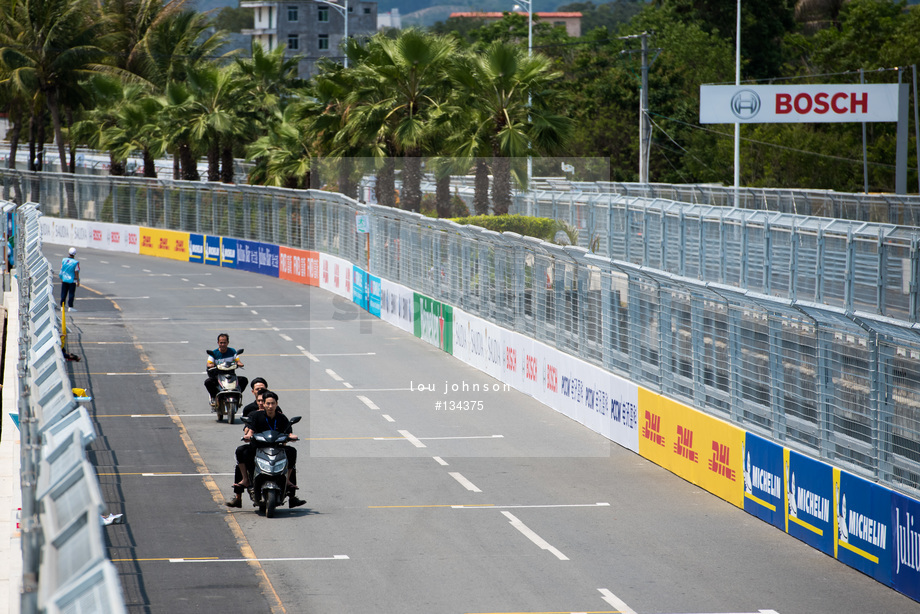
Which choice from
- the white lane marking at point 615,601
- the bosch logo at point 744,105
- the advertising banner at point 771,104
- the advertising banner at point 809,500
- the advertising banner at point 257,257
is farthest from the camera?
the bosch logo at point 744,105

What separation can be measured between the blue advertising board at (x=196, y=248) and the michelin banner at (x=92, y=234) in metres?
4.26

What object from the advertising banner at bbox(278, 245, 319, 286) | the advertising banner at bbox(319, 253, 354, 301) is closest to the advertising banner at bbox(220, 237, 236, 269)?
the advertising banner at bbox(278, 245, 319, 286)

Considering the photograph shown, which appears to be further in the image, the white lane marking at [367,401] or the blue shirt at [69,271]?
the blue shirt at [69,271]

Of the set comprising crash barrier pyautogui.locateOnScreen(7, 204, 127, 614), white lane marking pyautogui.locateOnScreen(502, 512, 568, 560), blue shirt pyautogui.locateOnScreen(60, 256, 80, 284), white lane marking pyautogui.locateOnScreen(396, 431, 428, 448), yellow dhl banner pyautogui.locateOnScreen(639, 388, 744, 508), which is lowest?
white lane marking pyautogui.locateOnScreen(396, 431, 428, 448)

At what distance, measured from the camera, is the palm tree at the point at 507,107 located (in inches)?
1390

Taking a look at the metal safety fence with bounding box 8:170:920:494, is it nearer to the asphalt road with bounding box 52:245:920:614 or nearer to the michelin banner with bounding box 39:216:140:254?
the asphalt road with bounding box 52:245:920:614

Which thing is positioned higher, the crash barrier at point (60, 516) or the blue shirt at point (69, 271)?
the crash barrier at point (60, 516)

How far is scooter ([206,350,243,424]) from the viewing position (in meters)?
20.0

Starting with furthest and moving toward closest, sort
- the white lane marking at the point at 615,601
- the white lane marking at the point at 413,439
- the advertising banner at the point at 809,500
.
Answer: the white lane marking at the point at 413,439 < the advertising banner at the point at 809,500 < the white lane marking at the point at 615,601

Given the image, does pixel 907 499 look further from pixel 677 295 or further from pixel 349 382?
pixel 349 382

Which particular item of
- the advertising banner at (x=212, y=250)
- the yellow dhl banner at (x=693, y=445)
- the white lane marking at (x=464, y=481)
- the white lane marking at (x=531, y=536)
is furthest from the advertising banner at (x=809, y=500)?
the advertising banner at (x=212, y=250)

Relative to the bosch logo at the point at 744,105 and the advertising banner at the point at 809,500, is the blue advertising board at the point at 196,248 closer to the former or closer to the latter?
the bosch logo at the point at 744,105

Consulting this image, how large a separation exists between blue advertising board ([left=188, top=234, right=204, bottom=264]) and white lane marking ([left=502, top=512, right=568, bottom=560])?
34731mm

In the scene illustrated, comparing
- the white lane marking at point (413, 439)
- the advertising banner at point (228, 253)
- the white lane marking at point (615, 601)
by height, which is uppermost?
the advertising banner at point (228, 253)
